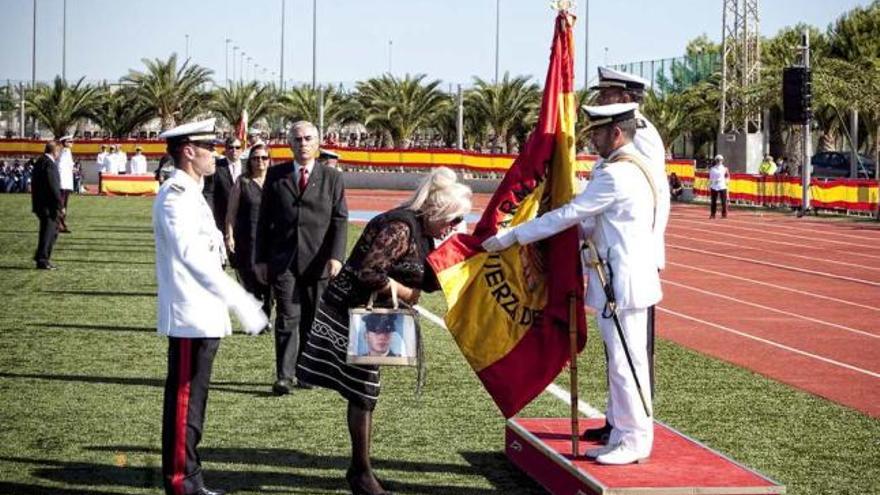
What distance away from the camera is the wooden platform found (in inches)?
304

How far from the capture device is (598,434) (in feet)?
30.3

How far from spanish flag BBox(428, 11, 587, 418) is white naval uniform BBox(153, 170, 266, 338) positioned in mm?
1159

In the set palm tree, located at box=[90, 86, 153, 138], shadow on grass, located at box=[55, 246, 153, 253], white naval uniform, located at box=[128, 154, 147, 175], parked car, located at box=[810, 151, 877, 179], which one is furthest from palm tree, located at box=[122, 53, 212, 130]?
shadow on grass, located at box=[55, 246, 153, 253]

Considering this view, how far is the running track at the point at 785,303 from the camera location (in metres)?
14.0

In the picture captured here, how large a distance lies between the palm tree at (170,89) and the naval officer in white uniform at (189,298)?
212 feet

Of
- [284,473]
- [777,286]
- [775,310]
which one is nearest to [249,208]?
[284,473]

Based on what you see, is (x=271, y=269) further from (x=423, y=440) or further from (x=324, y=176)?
(x=423, y=440)

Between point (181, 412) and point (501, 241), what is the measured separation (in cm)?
191

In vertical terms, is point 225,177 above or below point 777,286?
above

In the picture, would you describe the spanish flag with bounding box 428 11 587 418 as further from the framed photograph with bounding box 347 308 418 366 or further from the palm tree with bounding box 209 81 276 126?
the palm tree with bounding box 209 81 276 126

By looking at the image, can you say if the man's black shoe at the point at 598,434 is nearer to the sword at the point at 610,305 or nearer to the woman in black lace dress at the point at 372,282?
the sword at the point at 610,305

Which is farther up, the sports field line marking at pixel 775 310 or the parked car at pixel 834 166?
the parked car at pixel 834 166

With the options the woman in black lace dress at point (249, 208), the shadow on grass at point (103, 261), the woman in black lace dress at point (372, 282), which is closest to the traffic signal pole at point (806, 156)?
the shadow on grass at point (103, 261)

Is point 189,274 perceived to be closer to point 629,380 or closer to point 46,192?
point 629,380
